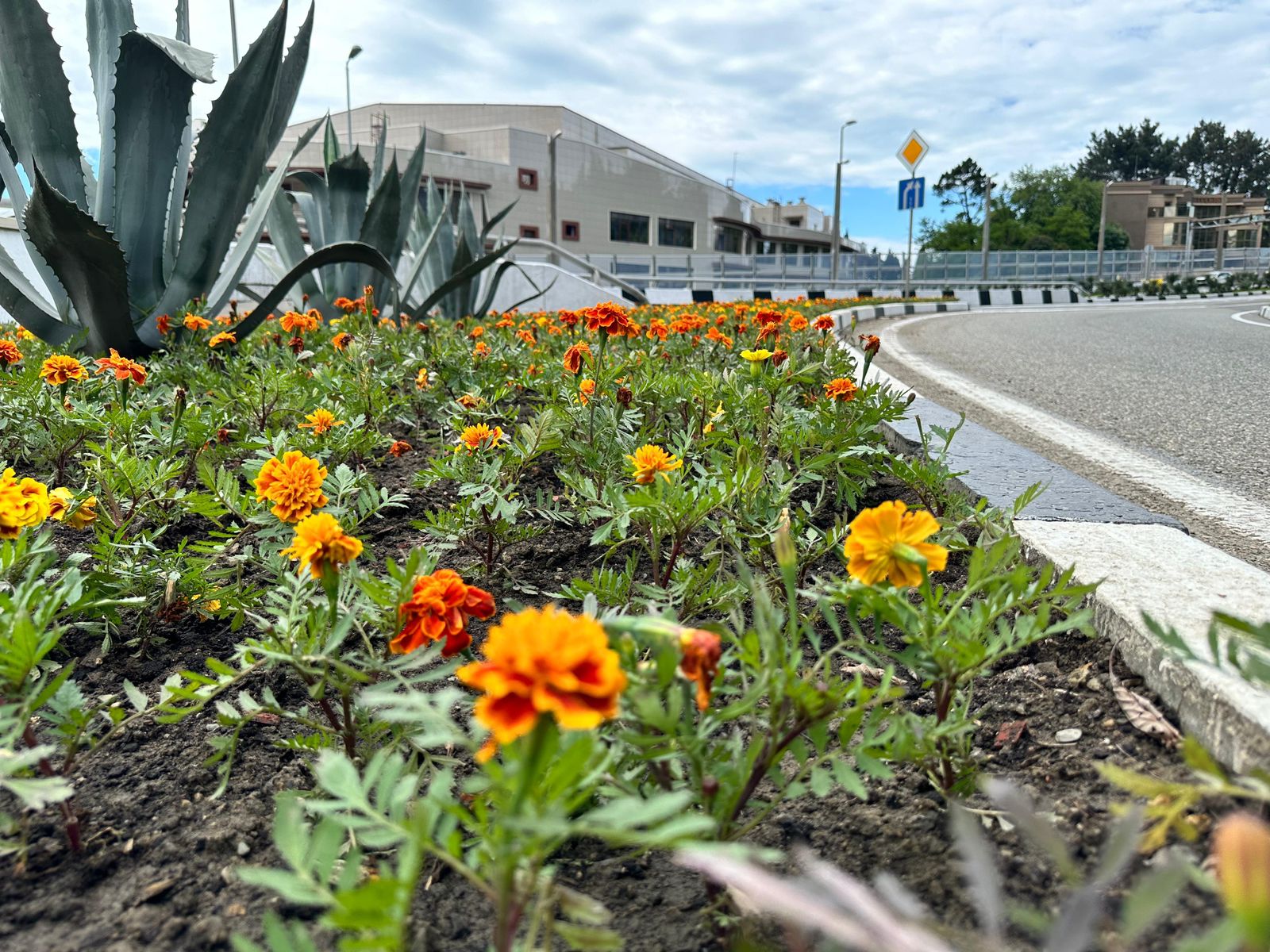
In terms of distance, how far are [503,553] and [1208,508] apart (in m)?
1.82

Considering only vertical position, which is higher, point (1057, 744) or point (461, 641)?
point (461, 641)

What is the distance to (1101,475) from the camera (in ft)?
8.62

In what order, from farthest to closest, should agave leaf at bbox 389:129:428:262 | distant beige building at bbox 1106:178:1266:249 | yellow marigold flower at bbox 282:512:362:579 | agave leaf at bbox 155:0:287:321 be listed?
distant beige building at bbox 1106:178:1266:249 < agave leaf at bbox 389:129:428:262 < agave leaf at bbox 155:0:287:321 < yellow marigold flower at bbox 282:512:362:579

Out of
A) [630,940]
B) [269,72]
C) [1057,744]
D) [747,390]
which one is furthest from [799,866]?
[269,72]

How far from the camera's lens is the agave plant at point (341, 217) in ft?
17.5

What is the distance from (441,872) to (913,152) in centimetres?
1777

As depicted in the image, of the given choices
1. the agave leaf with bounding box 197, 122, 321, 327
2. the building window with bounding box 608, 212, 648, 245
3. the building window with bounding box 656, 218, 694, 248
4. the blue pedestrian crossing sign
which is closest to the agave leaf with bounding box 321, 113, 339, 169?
the agave leaf with bounding box 197, 122, 321, 327

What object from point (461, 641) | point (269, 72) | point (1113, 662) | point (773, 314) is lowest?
point (1113, 662)

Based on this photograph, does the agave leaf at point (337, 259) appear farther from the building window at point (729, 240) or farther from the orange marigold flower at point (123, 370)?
the building window at point (729, 240)

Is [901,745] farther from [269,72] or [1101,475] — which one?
[269,72]

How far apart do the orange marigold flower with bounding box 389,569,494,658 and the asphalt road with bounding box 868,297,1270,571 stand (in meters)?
1.69

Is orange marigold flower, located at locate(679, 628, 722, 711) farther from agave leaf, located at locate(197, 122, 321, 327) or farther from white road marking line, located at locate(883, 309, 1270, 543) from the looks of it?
agave leaf, located at locate(197, 122, 321, 327)

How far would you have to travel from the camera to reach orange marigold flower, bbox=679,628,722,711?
Result: 68 cm

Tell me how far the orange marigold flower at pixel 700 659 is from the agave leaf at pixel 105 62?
3654 mm
